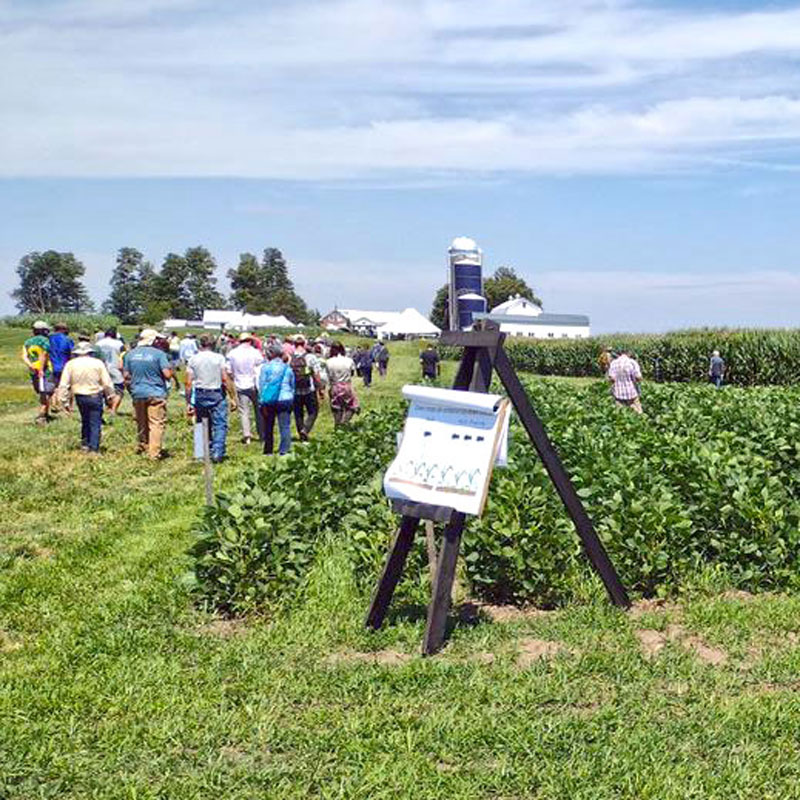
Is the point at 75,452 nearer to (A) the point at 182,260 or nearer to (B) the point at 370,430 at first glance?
(B) the point at 370,430

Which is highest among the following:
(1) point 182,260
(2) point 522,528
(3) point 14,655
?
(1) point 182,260

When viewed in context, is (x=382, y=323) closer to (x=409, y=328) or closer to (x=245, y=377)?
(x=409, y=328)

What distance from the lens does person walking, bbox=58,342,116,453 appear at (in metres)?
14.6

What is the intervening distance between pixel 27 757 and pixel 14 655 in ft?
5.50

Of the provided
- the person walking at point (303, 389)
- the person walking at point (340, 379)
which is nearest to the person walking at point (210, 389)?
the person walking at point (303, 389)

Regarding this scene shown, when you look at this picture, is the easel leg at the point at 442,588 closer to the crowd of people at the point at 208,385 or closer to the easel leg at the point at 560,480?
the easel leg at the point at 560,480

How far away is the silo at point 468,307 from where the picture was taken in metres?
6.86

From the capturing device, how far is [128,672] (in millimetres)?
5547

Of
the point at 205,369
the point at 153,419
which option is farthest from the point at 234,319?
the point at 205,369

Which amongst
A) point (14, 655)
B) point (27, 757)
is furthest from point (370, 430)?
point (27, 757)

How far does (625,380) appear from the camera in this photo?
1841 cm

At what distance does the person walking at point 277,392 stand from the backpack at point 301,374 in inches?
64.1

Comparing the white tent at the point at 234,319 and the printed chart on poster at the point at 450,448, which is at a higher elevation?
the white tent at the point at 234,319

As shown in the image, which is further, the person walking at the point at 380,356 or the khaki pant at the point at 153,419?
the person walking at the point at 380,356
